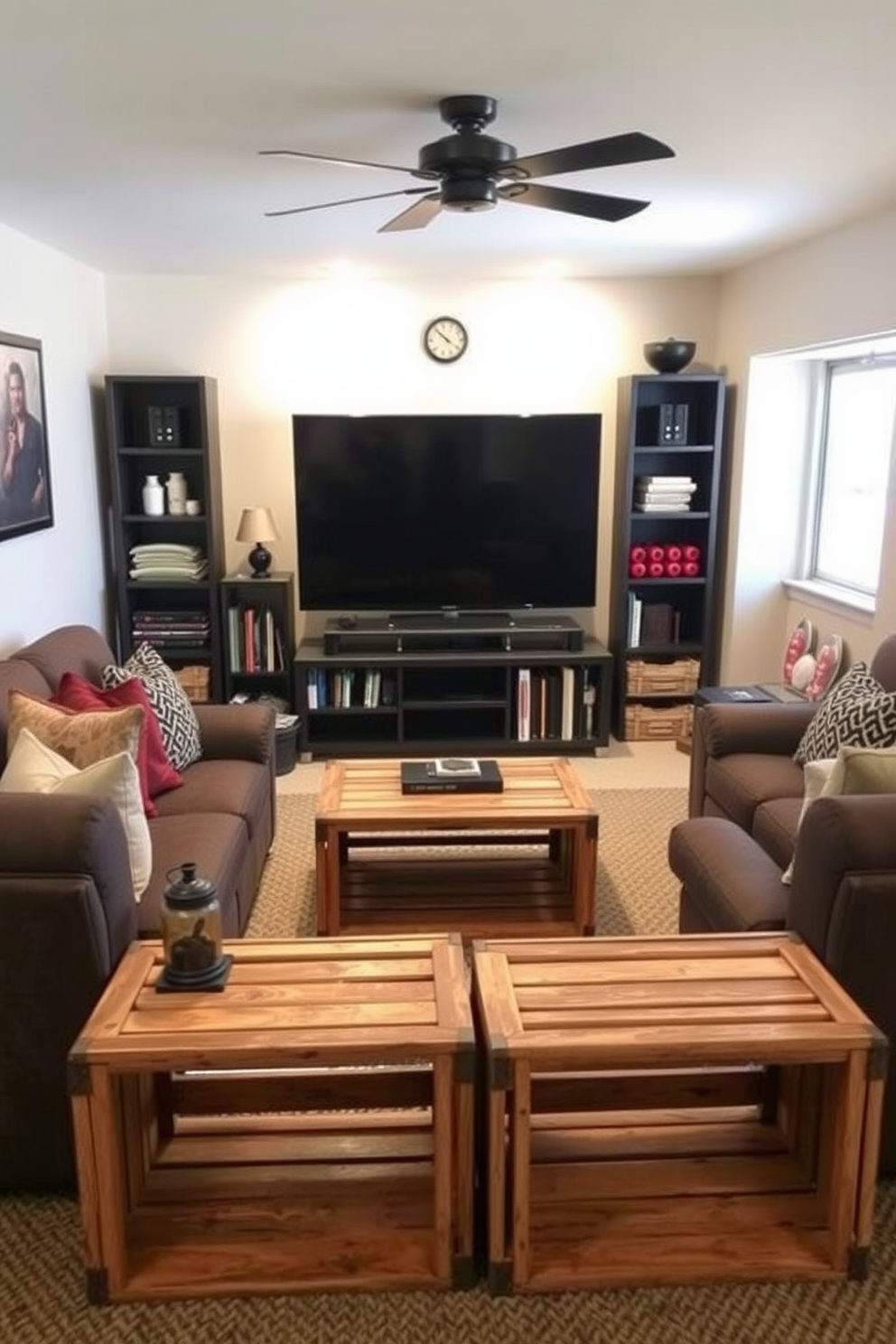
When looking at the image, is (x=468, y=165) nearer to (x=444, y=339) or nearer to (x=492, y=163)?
(x=492, y=163)

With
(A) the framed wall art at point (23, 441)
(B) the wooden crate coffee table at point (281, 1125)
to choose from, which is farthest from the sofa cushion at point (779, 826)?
(A) the framed wall art at point (23, 441)

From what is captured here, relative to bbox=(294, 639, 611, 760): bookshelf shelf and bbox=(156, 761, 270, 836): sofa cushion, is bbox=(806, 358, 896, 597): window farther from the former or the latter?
bbox=(156, 761, 270, 836): sofa cushion

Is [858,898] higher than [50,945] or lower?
higher

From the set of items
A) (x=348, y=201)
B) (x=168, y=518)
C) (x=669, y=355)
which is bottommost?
(x=168, y=518)

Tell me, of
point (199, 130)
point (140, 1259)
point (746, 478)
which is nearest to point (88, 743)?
point (140, 1259)

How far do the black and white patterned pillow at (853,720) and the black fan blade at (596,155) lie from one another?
1.63 meters

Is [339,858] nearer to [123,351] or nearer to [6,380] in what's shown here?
[6,380]

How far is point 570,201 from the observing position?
2793 mm

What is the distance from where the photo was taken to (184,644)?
516cm

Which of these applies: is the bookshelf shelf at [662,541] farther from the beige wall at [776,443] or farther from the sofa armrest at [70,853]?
the sofa armrest at [70,853]

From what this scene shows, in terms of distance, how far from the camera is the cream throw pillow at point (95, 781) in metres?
2.37

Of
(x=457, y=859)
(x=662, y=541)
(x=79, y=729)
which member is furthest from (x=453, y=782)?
(x=662, y=541)

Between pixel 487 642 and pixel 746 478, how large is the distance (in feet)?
5.00

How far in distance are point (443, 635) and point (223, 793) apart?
2114 millimetres
